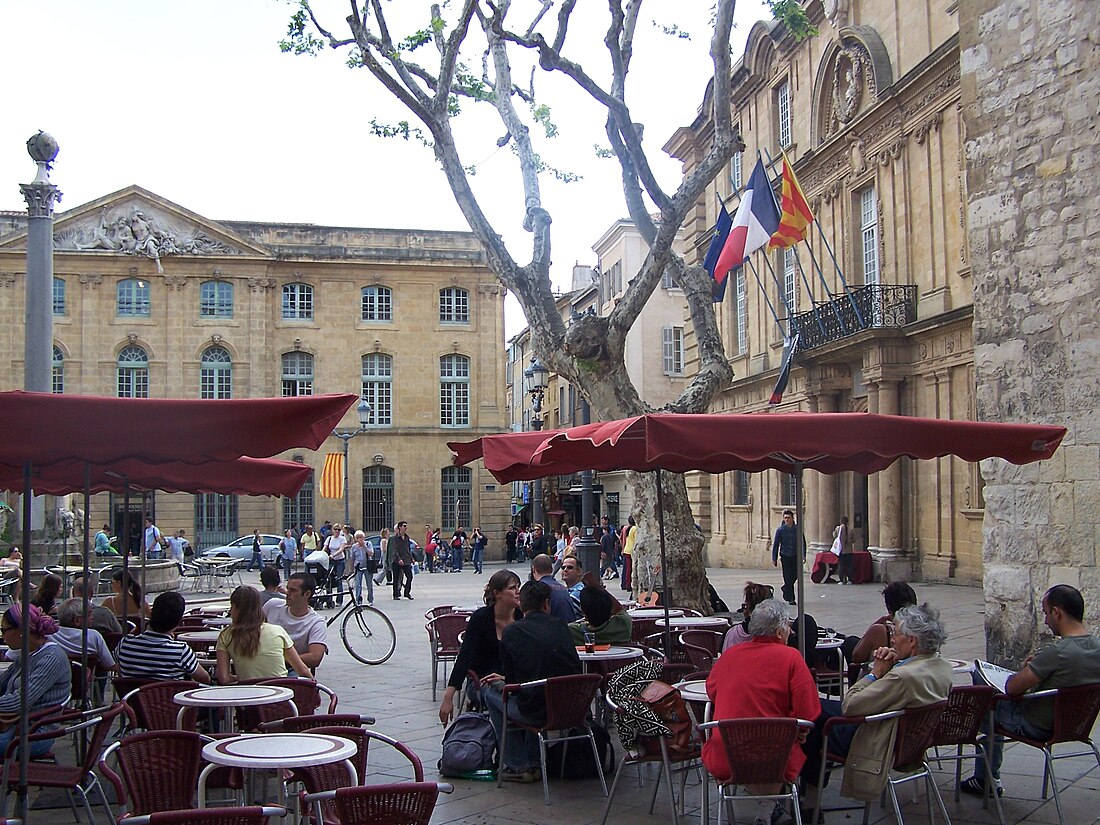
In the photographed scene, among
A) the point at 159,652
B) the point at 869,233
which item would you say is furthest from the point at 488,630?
the point at 869,233

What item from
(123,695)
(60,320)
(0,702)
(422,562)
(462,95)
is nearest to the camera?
(0,702)

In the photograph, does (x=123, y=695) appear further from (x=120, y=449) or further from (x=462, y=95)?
(x=462, y=95)

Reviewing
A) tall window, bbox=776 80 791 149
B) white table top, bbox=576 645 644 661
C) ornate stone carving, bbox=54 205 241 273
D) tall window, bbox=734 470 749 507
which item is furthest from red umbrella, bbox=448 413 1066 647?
ornate stone carving, bbox=54 205 241 273

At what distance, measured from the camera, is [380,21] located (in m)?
13.8

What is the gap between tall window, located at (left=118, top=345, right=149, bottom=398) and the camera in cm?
4359

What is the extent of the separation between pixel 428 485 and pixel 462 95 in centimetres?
3081

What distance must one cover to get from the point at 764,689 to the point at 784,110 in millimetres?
25122

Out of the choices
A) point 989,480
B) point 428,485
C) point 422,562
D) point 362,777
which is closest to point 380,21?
point 989,480

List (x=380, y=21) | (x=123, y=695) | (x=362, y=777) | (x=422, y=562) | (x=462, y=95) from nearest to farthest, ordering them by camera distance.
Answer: (x=362, y=777) < (x=123, y=695) < (x=380, y=21) < (x=462, y=95) < (x=422, y=562)

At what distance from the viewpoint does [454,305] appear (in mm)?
46188

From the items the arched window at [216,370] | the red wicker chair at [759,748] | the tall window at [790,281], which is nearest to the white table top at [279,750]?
the red wicker chair at [759,748]

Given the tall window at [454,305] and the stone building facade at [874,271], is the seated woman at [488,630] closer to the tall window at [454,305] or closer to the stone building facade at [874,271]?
the stone building facade at [874,271]

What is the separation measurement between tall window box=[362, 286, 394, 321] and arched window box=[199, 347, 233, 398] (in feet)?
19.8

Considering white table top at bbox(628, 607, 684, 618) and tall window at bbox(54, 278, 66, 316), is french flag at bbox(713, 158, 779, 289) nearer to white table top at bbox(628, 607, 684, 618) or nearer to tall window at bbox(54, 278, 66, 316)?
white table top at bbox(628, 607, 684, 618)
